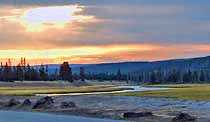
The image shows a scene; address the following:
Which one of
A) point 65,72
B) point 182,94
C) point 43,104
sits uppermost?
point 65,72

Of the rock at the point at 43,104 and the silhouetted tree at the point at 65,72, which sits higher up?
the silhouetted tree at the point at 65,72

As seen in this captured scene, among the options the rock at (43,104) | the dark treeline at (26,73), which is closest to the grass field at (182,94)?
the rock at (43,104)

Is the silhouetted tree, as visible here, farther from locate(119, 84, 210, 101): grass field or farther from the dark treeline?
locate(119, 84, 210, 101): grass field

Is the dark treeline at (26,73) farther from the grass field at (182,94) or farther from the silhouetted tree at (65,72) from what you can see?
the grass field at (182,94)

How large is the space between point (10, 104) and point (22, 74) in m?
136

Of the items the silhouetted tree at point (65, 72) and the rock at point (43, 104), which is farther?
the silhouetted tree at point (65, 72)

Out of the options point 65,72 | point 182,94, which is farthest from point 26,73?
point 182,94

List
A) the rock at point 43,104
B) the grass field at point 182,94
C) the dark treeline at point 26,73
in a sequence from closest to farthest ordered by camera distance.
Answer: the rock at point 43,104 → the grass field at point 182,94 → the dark treeline at point 26,73

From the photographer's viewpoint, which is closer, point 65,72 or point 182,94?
point 182,94

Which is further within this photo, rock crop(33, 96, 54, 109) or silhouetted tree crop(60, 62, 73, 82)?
silhouetted tree crop(60, 62, 73, 82)

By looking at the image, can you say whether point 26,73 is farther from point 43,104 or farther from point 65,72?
point 43,104

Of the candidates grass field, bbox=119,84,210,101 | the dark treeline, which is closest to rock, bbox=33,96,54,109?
grass field, bbox=119,84,210,101

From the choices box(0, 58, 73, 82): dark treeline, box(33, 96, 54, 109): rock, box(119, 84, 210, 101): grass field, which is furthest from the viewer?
box(0, 58, 73, 82): dark treeline

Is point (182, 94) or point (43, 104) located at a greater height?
point (43, 104)
